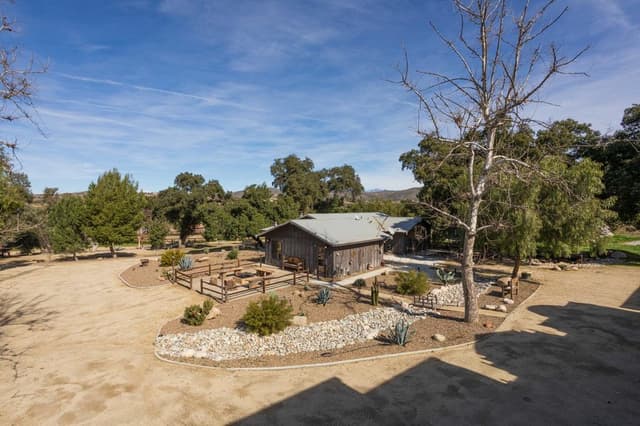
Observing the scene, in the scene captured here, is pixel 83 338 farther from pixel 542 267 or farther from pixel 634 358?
pixel 542 267

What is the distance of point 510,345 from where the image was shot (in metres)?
11.0

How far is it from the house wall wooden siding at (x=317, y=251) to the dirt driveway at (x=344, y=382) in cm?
1155

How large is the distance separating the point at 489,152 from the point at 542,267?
1947 centimetres

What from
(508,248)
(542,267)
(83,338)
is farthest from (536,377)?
(542,267)

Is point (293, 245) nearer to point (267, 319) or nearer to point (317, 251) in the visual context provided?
point (317, 251)

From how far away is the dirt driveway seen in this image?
23.9 feet

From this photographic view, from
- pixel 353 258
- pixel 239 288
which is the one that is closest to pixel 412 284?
pixel 353 258

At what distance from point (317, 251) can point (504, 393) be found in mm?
16404

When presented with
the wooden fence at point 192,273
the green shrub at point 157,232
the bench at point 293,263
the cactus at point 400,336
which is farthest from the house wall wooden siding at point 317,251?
the green shrub at point 157,232

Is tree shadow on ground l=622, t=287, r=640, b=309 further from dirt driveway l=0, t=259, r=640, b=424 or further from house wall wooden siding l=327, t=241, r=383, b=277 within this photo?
house wall wooden siding l=327, t=241, r=383, b=277

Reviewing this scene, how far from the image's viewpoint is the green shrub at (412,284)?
17.7m

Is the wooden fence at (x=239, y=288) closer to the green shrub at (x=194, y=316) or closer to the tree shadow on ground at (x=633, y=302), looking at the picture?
the green shrub at (x=194, y=316)

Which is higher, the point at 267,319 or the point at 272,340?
the point at 267,319

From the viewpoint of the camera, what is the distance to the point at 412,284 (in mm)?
17859
